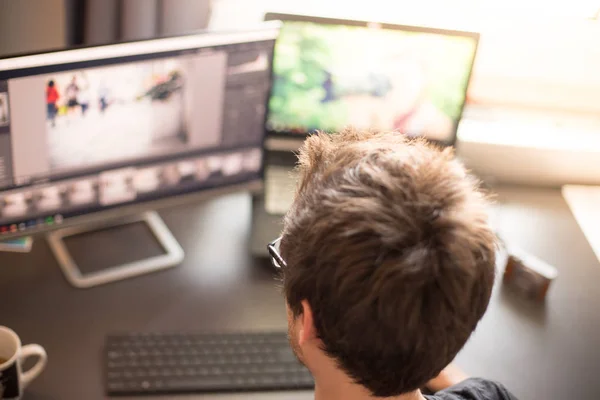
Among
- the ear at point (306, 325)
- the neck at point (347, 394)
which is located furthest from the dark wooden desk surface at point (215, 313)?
the ear at point (306, 325)

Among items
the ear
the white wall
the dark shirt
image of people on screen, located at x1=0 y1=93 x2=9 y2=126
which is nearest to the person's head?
the ear

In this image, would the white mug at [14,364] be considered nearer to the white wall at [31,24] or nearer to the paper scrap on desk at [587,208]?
the white wall at [31,24]

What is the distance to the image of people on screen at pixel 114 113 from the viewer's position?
44.1 inches

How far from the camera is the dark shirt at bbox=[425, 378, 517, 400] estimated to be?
1.01m

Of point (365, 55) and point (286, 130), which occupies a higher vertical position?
point (365, 55)

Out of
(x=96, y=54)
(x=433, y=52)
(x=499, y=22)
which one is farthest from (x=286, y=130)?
(x=499, y=22)

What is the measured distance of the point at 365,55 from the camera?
4.49 ft

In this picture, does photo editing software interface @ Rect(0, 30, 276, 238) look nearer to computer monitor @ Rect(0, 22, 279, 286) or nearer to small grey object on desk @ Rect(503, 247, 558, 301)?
computer monitor @ Rect(0, 22, 279, 286)

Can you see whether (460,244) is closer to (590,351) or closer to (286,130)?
(590,351)

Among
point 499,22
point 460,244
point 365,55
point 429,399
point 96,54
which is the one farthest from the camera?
A: point 499,22

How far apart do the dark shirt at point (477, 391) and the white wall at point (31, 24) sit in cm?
114

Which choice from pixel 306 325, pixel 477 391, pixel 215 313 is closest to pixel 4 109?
pixel 215 313

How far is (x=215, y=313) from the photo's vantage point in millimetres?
1213

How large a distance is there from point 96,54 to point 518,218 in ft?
3.11
